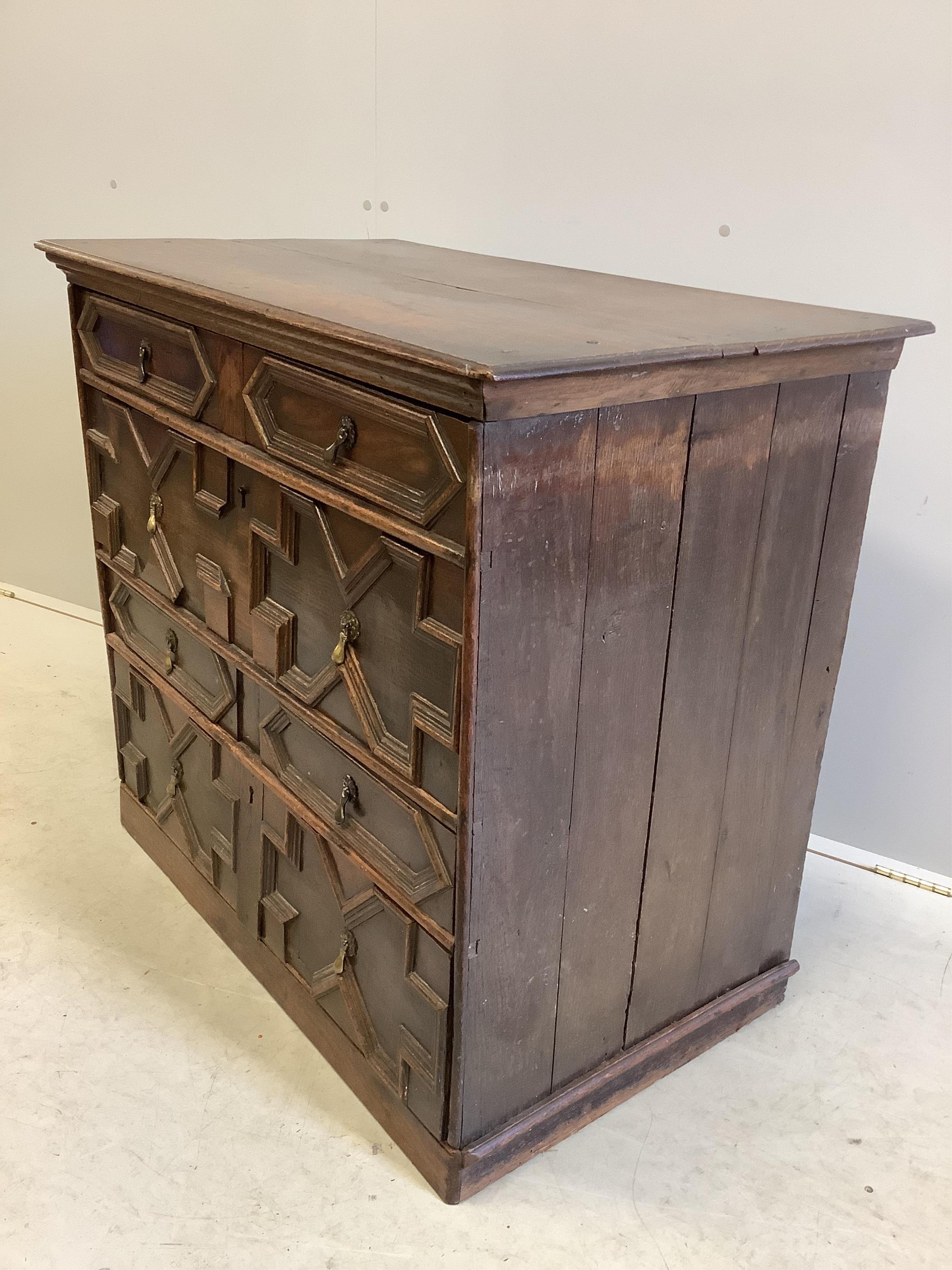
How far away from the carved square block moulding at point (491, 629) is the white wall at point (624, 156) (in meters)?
0.35

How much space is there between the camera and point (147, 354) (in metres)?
1.90

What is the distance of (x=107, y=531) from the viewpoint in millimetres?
2246

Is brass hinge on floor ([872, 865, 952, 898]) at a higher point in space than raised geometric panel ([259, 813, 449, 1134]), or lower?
lower

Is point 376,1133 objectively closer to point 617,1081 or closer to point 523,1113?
point 523,1113

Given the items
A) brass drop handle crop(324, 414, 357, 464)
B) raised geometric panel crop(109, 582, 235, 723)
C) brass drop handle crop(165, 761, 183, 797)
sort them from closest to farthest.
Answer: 1. brass drop handle crop(324, 414, 357, 464)
2. raised geometric panel crop(109, 582, 235, 723)
3. brass drop handle crop(165, 761, 183, 797)

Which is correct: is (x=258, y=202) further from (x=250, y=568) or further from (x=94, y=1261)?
(x=94, y=1261)

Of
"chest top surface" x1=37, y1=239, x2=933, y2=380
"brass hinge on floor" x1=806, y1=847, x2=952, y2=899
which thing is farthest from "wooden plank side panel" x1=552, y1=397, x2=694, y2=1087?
"brass hinge on floor" x1=806, y1=847, x2=952, y2=899

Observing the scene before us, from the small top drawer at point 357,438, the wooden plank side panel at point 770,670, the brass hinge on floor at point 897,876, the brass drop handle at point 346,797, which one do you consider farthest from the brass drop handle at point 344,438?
the brass hinge on floor at point 897,876

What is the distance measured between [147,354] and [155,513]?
290 millimetres

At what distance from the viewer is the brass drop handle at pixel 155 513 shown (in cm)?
202

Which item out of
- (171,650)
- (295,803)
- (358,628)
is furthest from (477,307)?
(171,650)

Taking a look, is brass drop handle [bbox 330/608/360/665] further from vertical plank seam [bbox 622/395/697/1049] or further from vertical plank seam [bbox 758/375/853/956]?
vertical plank seam [bbox 758/375/853/956]

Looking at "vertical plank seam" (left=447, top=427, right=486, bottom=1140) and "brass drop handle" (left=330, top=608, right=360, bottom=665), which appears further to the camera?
"brass drop handle" (left=330, top=608, right=360, bottom=665)

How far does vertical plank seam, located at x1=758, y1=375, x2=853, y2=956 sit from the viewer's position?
1620mm
